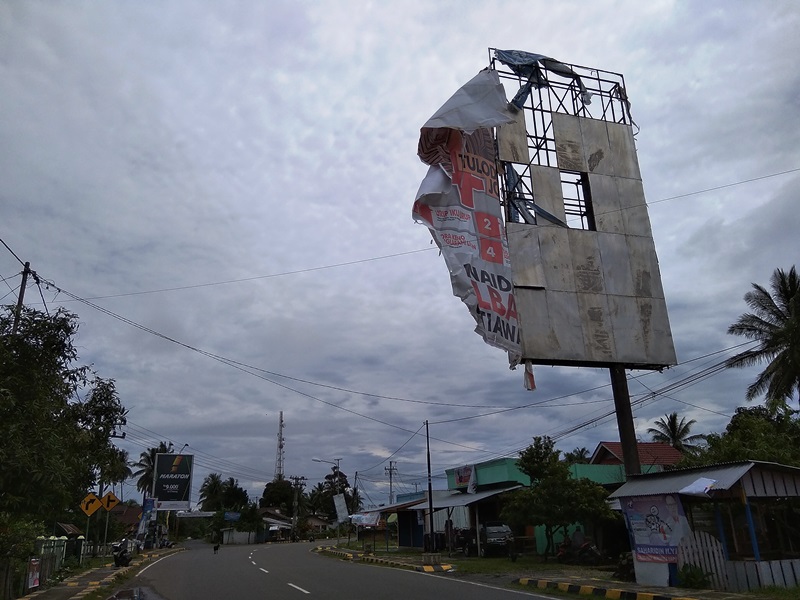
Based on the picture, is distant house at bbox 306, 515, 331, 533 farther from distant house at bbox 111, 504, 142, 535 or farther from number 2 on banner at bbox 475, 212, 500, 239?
number 2 on banner at bbox 475, 212, 500, 239

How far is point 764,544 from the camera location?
14648 mm

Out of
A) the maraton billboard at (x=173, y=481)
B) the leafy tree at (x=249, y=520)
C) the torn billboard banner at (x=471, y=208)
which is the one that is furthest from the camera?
the leafy tree at (x=249, y=520)

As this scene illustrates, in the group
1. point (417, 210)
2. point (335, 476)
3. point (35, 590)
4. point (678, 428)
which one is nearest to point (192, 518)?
point (335, 476)

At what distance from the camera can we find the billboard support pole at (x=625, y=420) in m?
19.8

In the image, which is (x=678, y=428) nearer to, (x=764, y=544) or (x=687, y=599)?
(x=764, y=544)

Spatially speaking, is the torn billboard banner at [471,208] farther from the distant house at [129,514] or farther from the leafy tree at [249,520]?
the distant house at [129,514]

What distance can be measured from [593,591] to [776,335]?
20267mm

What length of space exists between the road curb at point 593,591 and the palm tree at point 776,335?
17.5 m

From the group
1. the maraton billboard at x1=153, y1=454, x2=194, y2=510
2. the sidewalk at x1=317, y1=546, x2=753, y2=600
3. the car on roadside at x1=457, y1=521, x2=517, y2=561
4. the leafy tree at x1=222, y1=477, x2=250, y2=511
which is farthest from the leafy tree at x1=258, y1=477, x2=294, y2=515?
the sidewalk at x1=317, y1=546, x2=753, y2=600

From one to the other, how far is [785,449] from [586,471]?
1458 cm

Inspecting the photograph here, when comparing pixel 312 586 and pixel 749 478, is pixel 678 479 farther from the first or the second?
pixel 312 586

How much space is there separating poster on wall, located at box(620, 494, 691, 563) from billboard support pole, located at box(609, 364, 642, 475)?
12.6ft

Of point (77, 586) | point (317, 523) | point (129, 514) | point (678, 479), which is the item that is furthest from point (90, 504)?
point (317, 523)

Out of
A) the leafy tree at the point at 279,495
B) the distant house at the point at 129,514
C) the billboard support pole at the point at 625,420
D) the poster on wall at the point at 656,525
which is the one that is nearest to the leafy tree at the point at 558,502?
the billboard support pole at the point at 625,420
